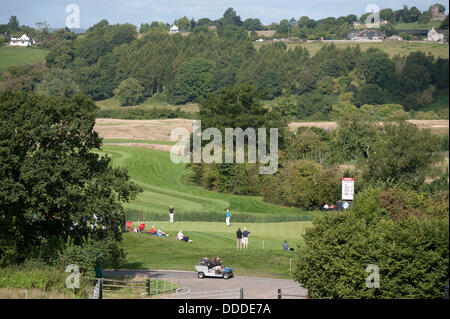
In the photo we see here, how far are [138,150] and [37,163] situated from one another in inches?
2871

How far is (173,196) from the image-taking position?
7444cm

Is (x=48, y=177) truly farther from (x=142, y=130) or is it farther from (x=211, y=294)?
(x=142, y=130)

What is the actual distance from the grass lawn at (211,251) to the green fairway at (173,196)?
34.7 feet

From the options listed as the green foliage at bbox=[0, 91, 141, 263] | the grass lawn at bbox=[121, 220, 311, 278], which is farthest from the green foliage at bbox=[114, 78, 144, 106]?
the green foliage at bbox=[0, 91, 141, 263]

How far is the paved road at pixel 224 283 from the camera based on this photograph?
31.9m

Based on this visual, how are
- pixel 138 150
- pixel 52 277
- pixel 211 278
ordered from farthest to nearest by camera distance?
1. pixel 138 150
2. pixel 211 278
3. pixel 52 277

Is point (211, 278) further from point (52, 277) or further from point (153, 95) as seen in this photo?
point (153, 95)

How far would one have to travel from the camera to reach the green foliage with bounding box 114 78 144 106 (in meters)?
185

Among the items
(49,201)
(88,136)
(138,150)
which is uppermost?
(88,136)

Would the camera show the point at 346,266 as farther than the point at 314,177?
No

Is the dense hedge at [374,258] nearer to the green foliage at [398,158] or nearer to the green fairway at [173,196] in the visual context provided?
the green fairway at [173,196]

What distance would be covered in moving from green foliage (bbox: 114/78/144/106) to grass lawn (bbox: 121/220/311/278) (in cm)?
13306

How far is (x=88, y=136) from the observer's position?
1371 inches
